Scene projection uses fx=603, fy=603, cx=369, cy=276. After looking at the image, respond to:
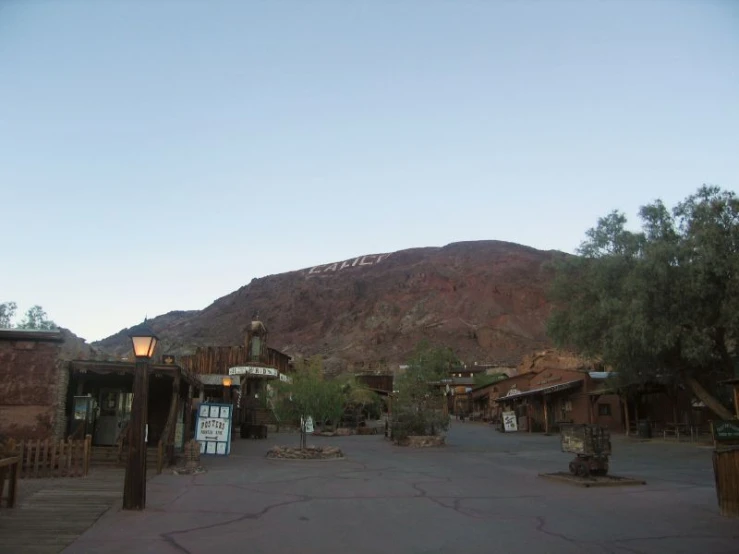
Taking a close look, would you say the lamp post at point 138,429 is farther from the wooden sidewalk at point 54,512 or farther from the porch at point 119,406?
the porch at point 119,406

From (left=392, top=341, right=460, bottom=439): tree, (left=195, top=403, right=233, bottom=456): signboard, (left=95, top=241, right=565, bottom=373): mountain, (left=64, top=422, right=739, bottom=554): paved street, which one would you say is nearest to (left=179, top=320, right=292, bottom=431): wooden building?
(left=392, top=341, right=460, bottom=439): tree

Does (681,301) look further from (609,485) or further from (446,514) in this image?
(446,514)

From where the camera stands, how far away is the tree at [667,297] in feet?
83.9

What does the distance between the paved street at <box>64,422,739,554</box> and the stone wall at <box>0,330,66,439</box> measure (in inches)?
144

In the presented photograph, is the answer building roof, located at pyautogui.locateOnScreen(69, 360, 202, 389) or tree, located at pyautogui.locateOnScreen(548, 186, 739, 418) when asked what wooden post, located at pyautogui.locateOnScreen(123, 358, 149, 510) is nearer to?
building roof, located at pyautogui.locateOnScreen(69, 360, 202, 389)

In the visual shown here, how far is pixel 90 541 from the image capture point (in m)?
7.47

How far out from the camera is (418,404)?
30.1m

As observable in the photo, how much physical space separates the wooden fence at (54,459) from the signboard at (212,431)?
22.0ft

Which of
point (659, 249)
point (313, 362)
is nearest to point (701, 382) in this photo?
point (659, 249)

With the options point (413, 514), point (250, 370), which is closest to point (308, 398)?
point (413, 514)

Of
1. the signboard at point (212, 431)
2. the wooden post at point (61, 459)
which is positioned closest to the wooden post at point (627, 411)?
the signboard at point (212, 431)

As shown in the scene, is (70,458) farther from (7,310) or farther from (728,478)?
(7,310)

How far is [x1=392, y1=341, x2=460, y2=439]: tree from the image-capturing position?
29031 millimetres

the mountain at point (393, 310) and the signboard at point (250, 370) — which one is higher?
the mountain at point (393, 310)
